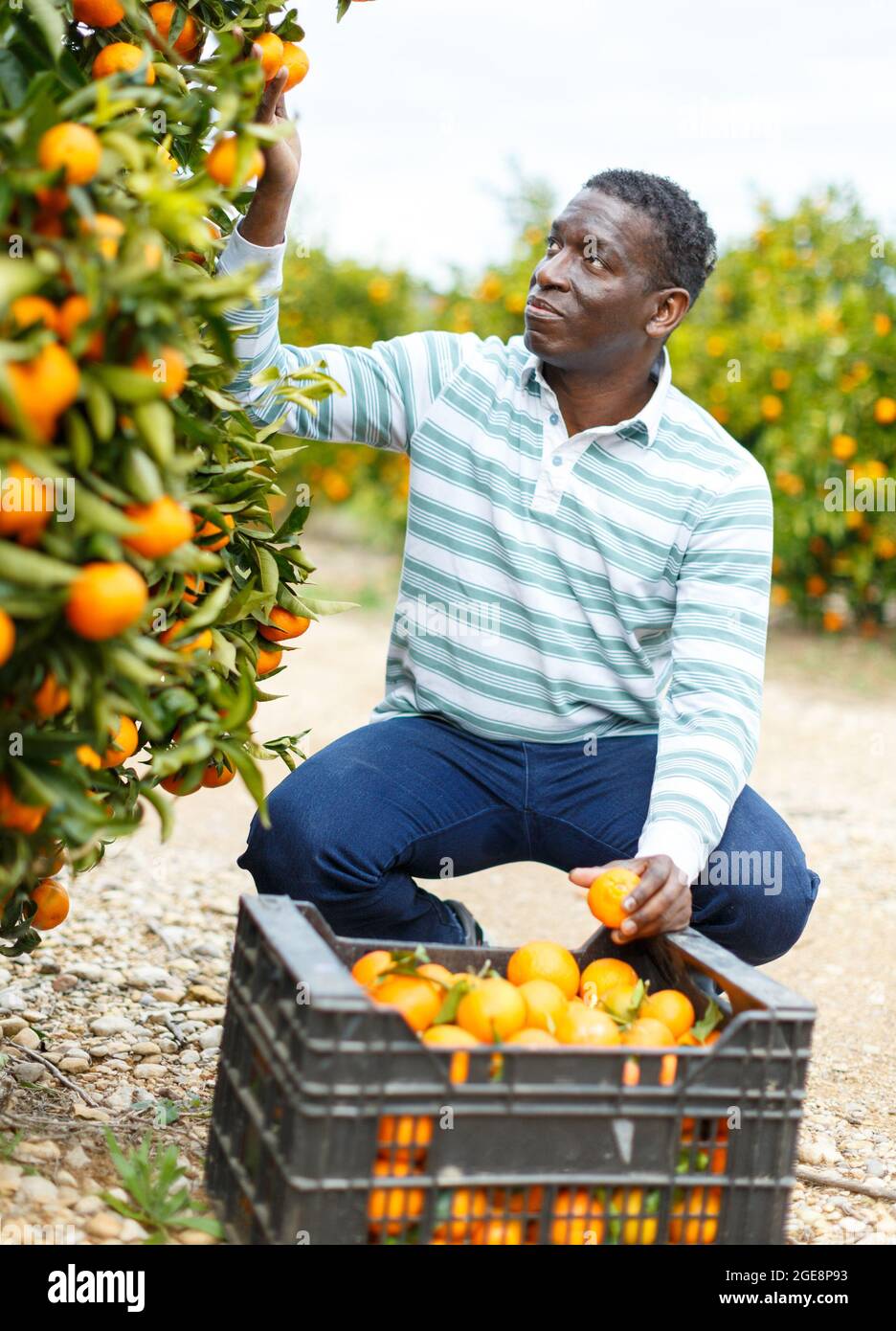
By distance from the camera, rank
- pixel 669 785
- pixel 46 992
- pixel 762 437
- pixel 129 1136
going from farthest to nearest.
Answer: pixel 762 437, pixel 46 992, pixel 669 785, pixel 129 1136

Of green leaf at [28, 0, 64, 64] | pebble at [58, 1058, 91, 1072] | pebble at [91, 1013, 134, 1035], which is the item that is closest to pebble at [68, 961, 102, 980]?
pebble at [91, 1013, 134, 1035]

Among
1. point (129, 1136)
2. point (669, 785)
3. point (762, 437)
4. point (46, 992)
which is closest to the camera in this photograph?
point (129, 1136)

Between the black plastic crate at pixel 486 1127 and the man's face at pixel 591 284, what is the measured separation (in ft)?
4.39

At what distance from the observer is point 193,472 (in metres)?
2.01

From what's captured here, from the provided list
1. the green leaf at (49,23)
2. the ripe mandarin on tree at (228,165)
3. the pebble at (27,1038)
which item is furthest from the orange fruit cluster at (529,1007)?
the green leaf at (49,23)

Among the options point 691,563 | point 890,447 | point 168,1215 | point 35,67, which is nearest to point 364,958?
point 168,1215

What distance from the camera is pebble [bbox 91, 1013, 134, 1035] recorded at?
288cm

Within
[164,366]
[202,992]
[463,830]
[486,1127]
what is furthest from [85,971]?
[164,366]

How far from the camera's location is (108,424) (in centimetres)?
159

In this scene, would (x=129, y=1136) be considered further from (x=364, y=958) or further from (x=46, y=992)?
(x=46, y=992)

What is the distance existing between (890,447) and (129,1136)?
6.37 metres

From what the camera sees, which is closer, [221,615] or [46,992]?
[221,615]

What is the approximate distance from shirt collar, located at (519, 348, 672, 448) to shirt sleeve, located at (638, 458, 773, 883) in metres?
0.21

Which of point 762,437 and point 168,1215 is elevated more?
point 762,437
